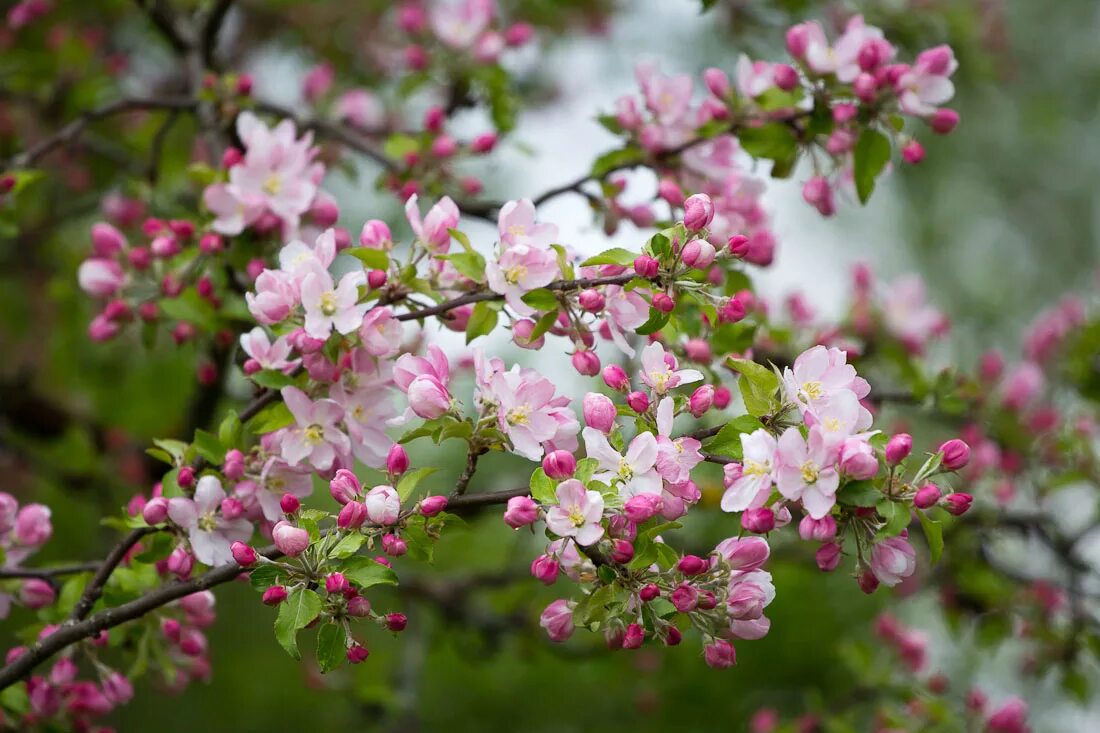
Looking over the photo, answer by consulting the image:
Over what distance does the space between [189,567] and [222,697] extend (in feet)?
15.2

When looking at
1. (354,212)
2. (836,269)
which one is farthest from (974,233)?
(354,212)

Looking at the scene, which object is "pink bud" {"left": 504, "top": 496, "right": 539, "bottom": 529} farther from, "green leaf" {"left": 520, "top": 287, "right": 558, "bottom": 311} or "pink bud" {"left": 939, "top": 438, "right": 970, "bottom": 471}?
"pink bud" {"left": 939, "top": 438, "right": 970, "bottom": 471}

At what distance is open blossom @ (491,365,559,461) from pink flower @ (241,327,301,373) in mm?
442

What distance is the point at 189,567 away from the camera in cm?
169

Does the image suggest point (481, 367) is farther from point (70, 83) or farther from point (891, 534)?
point (70, 83)

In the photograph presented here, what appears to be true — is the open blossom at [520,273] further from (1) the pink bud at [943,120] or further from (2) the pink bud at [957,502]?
(1) the pink bud at [943,120]

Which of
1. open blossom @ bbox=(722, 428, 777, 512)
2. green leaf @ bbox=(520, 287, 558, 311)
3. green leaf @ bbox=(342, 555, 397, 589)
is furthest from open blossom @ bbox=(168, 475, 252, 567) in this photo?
open blossom @ bbox=(722, 428, 777, 512)

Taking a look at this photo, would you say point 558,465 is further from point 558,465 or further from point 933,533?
point 933,533

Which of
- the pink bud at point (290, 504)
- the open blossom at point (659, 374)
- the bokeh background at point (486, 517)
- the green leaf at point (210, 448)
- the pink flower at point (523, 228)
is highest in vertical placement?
the pink flower at point (523, 228)

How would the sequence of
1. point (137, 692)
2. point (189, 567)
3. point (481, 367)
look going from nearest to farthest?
point (481, 367)
point (189, 567)
point (137, 692)

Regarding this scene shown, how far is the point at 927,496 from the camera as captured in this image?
1.35 metres

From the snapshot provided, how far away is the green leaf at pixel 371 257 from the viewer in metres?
1.66

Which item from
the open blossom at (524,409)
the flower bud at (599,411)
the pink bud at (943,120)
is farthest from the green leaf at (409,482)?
the pink bud at (943,120)

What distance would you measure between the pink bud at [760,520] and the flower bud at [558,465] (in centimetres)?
25
